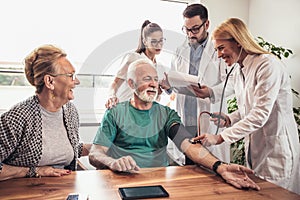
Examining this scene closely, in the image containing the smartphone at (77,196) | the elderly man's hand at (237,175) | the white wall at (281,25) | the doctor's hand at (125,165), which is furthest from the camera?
the white wall at (281,25)

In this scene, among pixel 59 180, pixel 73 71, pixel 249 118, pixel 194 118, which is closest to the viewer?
pixel 59 180

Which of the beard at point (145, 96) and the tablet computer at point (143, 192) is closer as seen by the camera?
the tablet computer at point (143, 192)

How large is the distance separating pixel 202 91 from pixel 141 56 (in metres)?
0.42

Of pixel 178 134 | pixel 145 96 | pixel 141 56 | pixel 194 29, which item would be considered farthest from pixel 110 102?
pixel 194 29

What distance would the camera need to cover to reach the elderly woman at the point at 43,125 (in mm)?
1343

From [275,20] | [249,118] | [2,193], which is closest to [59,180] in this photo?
[2,193]

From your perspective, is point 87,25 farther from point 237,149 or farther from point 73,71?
point 237,149

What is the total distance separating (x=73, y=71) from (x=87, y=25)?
4.26 ft

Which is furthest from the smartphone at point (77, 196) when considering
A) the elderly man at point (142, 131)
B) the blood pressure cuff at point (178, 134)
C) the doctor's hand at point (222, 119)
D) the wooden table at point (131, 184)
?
the doctor's hand at point (222, 119)

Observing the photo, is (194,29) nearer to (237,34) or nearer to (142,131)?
(237,34)

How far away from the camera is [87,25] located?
2.73 meters

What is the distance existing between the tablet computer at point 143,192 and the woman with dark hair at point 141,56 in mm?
525

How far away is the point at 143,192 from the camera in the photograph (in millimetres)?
1163

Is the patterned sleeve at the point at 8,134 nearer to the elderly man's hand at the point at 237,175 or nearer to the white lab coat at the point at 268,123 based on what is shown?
the elderly man's hand at the point at 237,175
